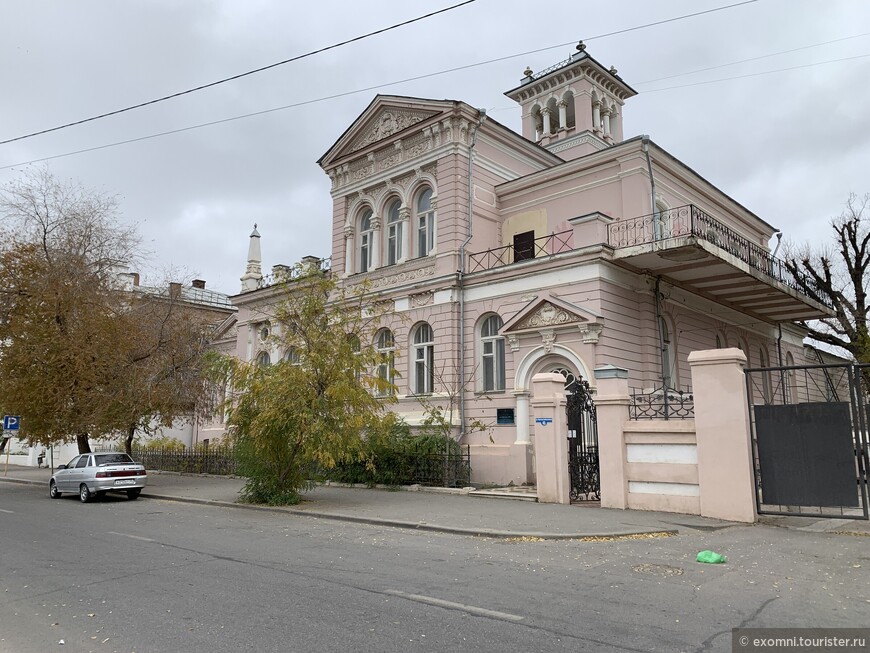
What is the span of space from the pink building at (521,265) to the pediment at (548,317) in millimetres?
44

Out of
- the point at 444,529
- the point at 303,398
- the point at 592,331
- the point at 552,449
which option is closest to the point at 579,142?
the point at 592,331

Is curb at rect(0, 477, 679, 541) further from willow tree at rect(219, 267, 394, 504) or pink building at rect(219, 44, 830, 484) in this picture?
pink building at rect(219, 44, 830, 484)

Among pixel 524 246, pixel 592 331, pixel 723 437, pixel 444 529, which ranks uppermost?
pixel 524 246

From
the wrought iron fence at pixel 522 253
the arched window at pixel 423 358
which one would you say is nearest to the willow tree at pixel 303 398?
the arched window at pixel 423 358

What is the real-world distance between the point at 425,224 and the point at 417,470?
984cm

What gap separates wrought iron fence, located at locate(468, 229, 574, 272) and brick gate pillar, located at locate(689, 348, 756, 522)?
10.8m

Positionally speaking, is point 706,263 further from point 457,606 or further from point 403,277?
point 457,606

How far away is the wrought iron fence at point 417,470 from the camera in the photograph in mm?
19016

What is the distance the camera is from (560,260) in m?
20.2

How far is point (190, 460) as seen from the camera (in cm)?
2825

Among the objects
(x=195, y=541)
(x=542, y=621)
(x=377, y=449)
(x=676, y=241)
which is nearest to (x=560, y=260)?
(x=676, y=241)

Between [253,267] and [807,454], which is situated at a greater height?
[253,267]

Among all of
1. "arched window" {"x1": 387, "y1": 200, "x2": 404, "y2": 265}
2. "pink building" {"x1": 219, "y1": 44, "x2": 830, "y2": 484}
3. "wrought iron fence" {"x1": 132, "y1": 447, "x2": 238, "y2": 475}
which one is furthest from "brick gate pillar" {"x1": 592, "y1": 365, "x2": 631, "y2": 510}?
"wrought iron fence" {"x1": 132, "y1": 447, "x2": 238, "y2": 475}

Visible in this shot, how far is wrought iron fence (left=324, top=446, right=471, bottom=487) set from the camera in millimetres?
19016
